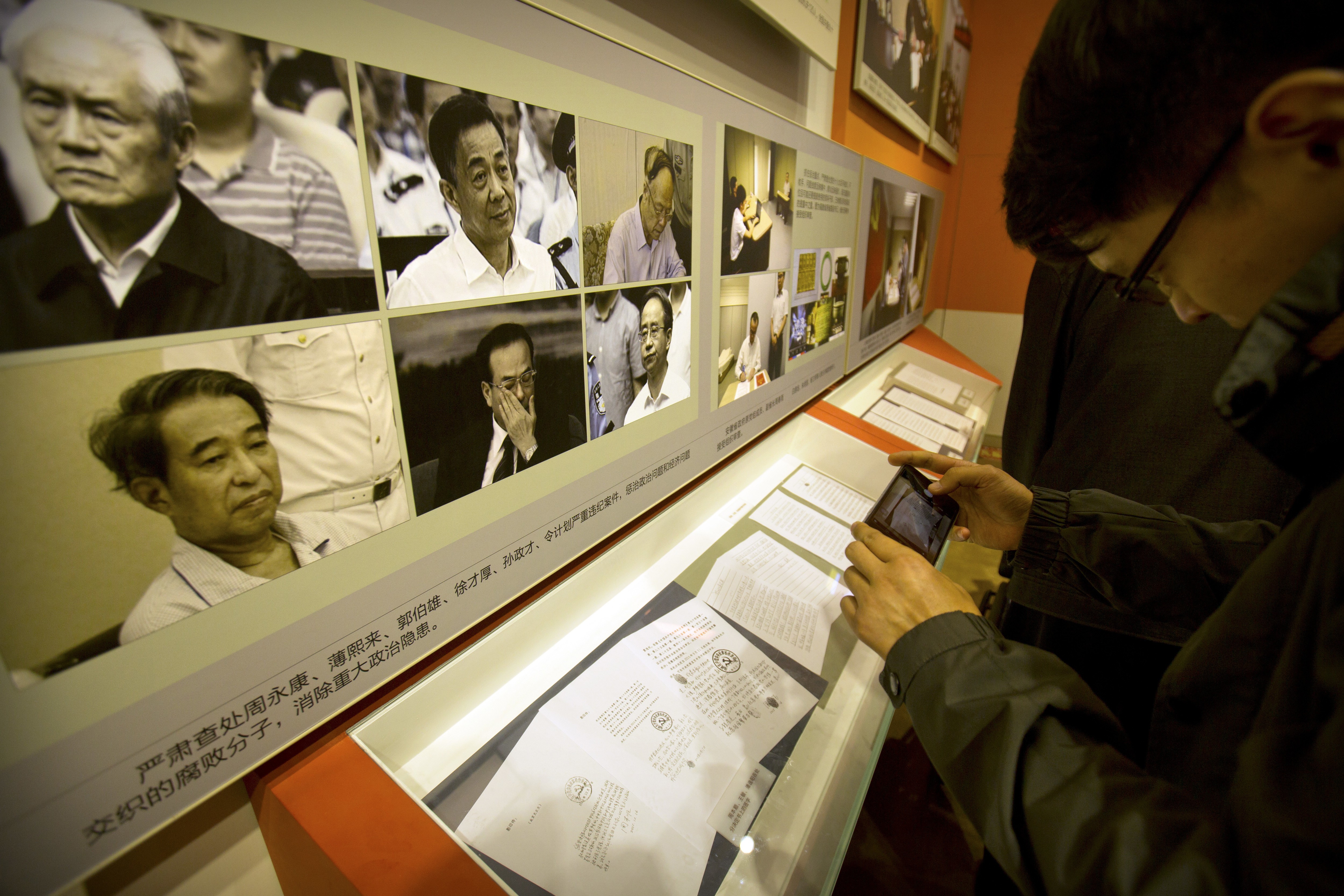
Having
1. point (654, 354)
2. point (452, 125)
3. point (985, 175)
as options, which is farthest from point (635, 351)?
point (985, 175)

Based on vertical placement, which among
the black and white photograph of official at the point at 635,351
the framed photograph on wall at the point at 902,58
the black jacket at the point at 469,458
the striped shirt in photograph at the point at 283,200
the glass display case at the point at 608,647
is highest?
the framed photograph on wall at the point at 902,58

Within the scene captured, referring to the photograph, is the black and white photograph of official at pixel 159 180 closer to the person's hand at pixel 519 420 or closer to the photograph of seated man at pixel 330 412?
the photograph of seated man at pixel 330 412

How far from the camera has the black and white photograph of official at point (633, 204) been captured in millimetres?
852

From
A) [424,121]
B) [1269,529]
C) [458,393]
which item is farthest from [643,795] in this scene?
[1269,529]

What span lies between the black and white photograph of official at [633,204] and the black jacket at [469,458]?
0.28m

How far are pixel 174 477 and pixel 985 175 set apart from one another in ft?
17.0

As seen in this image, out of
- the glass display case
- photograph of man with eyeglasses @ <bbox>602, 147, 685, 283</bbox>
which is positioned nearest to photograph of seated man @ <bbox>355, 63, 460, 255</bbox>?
photograph of man with eyeglasses @ <bbox>602, 147, 685, 283</bbox>

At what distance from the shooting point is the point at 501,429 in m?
0.78

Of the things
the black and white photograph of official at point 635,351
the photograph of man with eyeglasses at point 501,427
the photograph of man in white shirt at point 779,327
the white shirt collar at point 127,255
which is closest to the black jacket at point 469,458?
the photograph of man with eyeglasses at point 501,427

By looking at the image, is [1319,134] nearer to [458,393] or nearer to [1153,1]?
[1153,1]

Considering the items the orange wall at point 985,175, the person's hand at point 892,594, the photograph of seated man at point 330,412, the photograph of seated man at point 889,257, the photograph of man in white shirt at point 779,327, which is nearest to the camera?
the photograph of seated man at point 330,412

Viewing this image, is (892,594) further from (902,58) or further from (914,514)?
(902,58)

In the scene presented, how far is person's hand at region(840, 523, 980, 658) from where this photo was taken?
0.83 meters

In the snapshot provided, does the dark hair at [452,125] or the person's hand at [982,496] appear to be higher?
the dark hair at [452,125]
